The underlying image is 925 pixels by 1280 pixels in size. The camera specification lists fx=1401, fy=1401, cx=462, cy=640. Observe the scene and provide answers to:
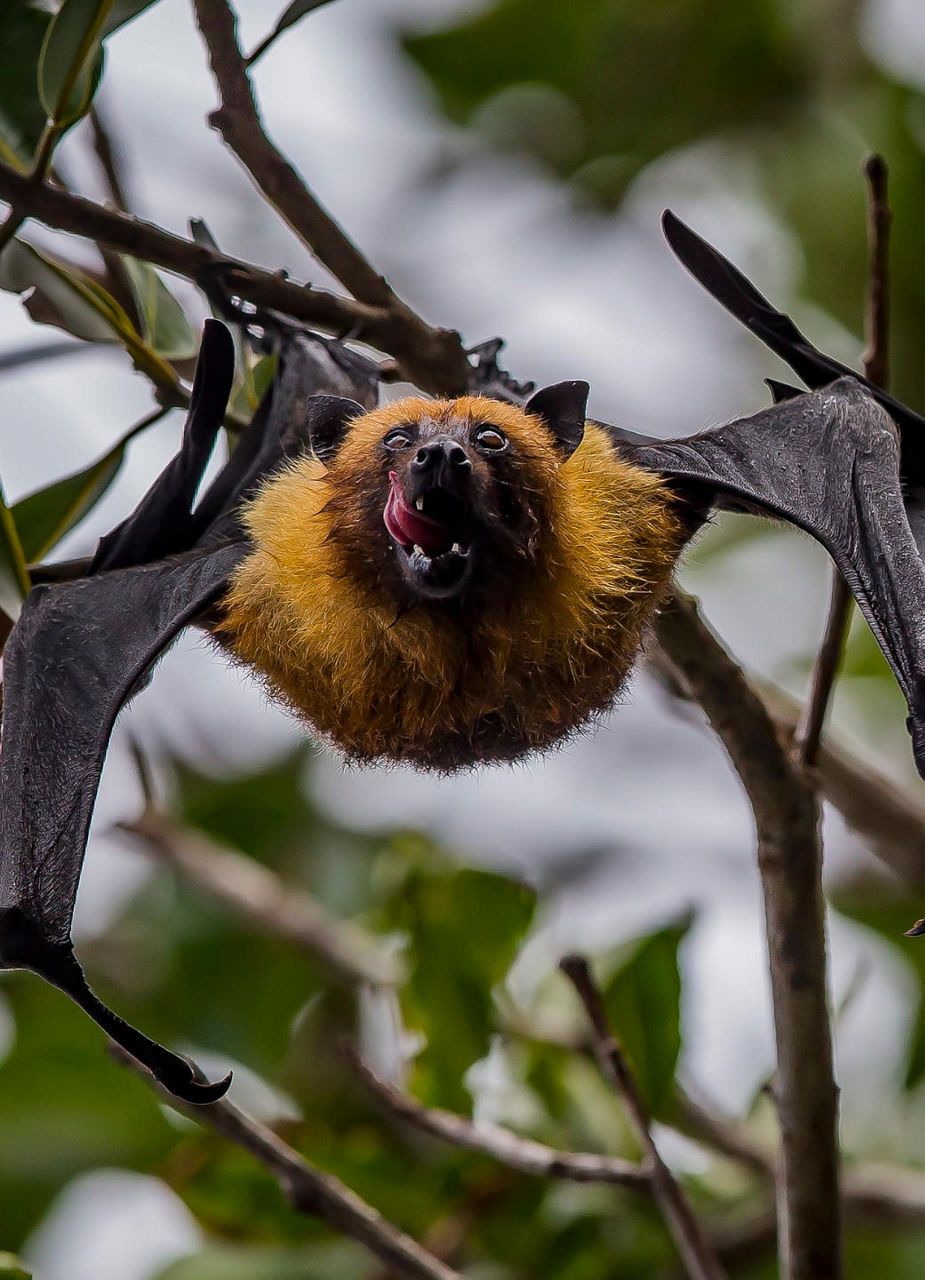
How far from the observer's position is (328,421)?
3.10 meters

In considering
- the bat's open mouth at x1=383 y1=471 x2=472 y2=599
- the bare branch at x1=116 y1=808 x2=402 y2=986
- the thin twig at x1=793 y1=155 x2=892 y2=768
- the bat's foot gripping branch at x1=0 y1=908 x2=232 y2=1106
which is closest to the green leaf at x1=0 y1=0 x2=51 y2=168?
the bat's open mouth at x1=383 y1=471 x2=472 y2=599

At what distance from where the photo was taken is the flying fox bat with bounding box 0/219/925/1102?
9.05 feet

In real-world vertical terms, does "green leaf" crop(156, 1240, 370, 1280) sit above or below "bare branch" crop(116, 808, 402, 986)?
below

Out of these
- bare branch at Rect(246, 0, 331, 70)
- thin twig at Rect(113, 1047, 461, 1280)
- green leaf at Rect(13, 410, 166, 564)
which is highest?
bare branch at Rect(246, 0, 331, 70)

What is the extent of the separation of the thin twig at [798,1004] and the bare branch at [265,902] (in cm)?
178

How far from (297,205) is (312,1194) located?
1928mm

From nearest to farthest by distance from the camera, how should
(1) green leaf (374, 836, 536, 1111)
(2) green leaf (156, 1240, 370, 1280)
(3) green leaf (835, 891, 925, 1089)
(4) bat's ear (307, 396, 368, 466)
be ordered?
(4) bat's ear (307, 396, 368, 466) → (2) green leaf (156, 1240, 370, 1280) → (1) green leaf (374, 836, 536, 1111) → (3) green leaf (835, 891, 925, 1089)


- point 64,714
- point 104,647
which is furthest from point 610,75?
point 64,714

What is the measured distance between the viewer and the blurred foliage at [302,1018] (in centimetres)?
289

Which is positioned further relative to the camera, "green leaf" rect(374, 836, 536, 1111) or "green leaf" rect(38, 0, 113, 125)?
"green leaf" rect(374, 836, 536, 1111)

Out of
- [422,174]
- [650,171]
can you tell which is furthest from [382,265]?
[650,171]

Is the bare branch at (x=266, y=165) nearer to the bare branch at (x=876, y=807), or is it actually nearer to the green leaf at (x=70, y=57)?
the green leaf at (x=70, y=57)

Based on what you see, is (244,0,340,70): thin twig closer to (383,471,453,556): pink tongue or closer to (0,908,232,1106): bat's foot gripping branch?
(383,471,453,556): pink tongue

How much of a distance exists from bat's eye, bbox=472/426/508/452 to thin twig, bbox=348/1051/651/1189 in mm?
1411
